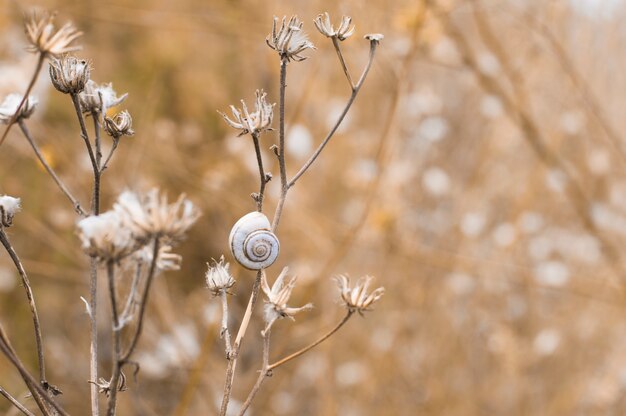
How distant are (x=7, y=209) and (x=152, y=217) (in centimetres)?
20

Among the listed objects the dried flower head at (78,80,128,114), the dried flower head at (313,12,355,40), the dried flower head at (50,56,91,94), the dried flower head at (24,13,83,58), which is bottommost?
the dried flower head at (24,13,83,58)

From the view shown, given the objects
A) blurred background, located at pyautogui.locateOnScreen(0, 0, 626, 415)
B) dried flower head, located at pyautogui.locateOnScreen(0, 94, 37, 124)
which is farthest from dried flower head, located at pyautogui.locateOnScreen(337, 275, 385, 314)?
blurred background, located at pyautogui.locateOnScreen(0, 0, 626, 415)

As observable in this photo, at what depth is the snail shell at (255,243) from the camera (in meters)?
0.50

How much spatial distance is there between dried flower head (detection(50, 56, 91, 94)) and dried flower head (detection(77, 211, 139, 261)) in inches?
6.5

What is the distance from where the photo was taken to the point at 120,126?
0.53m

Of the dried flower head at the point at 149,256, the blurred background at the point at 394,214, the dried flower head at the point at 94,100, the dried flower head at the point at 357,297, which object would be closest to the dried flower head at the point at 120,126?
the dried flower head at the point at 94,100

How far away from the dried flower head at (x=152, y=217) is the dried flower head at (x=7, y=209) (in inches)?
6.7

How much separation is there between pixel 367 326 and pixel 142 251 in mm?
1955

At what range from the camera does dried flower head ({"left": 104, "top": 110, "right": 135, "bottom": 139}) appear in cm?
53

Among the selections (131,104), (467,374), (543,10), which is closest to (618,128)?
(543,10)

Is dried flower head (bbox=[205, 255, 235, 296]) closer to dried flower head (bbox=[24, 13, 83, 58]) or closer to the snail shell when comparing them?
the snail shell

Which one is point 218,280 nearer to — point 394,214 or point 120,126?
point 120,126

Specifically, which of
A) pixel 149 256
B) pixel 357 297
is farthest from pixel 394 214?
pixel 149 256

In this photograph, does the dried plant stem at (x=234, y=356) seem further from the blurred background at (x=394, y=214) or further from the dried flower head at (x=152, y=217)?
the blurred background at (x=394, y=214)
